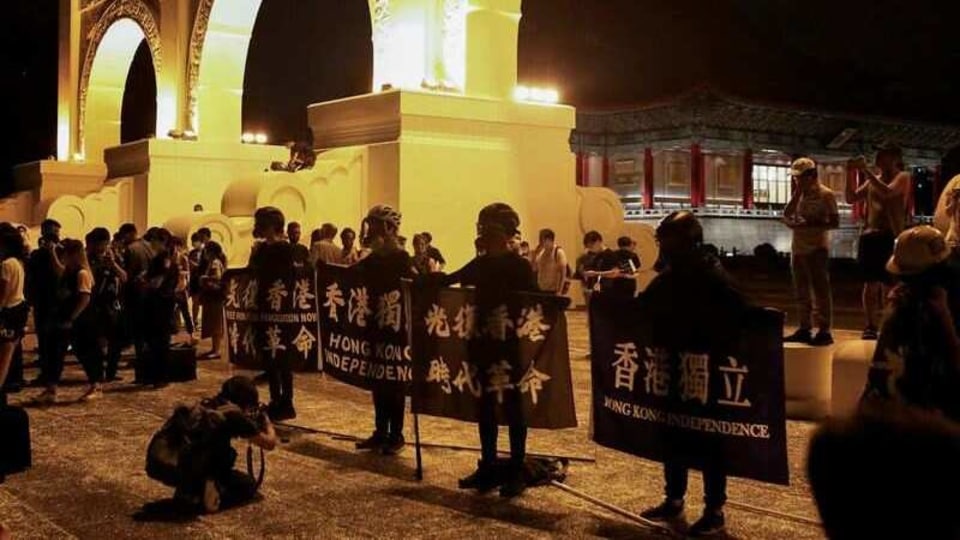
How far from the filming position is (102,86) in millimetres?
23969

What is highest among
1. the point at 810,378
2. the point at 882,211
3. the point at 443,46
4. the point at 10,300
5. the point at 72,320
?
the point at 443,46

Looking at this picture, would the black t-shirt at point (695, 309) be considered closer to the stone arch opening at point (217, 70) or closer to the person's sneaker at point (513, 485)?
the person's sneaker at point (513, 485)

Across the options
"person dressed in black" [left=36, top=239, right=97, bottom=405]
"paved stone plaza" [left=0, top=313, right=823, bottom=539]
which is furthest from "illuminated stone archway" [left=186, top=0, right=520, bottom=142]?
"paved stone plaza" [left=0, top=313, right=823, bottom=539]

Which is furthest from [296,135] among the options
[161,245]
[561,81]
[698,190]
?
[161,245]

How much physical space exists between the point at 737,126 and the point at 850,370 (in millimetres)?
32409

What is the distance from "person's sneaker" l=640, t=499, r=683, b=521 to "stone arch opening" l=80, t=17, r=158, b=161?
70.7 ft

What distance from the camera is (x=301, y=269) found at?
7441 mm

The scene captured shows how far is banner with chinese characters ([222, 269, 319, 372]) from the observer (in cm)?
733

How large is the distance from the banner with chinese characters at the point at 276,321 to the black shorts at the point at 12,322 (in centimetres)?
166

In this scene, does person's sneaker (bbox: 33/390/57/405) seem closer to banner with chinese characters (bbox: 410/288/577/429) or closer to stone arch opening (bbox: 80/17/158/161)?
banner with chinese characters (bbox: 410/288/577/429)

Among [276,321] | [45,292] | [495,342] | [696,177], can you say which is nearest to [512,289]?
[495,342]

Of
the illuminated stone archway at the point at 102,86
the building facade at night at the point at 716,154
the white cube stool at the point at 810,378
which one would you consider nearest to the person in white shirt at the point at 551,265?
the white cube stool at the point at 810,378

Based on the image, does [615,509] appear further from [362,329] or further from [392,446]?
[362,329]

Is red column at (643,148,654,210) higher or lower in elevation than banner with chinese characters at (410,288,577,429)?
higher
